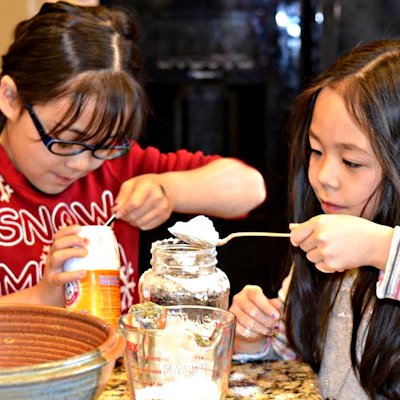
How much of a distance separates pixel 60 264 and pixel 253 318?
34cm

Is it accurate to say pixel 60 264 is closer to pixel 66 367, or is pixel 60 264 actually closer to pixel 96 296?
pixel 96 296

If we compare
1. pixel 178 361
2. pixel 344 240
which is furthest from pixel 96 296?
pixel 344 240

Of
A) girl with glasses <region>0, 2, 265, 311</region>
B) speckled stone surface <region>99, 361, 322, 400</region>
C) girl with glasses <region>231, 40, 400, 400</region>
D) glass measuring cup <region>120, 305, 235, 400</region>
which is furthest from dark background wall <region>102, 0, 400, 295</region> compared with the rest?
glass measuring cup <region>120, 305, 235, 400</region>

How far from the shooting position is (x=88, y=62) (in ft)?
5.37

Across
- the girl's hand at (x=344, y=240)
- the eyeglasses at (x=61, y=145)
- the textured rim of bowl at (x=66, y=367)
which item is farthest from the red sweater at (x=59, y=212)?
the textured rim of bowl at (x=66, y=367)

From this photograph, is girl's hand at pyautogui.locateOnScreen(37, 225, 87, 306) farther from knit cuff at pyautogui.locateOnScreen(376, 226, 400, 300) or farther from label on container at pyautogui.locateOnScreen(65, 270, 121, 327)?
knit cuff at pyautogui.locateOnScreen(376, 226, 400, 300)

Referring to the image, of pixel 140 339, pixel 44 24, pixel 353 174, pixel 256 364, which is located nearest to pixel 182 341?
pixel 140 339

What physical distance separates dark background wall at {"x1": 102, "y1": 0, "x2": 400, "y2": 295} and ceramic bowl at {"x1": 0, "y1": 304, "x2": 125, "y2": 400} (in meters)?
1.87

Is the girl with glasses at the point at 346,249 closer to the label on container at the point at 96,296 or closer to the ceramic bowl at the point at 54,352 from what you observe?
the label on container at the point at 96,296

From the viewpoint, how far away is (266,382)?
1257mm

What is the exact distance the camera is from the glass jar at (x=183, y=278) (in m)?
1.26

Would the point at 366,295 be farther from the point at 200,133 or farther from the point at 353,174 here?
the point at 200,133

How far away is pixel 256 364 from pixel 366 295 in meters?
0.29

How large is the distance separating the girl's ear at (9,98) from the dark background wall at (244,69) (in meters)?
1.28
